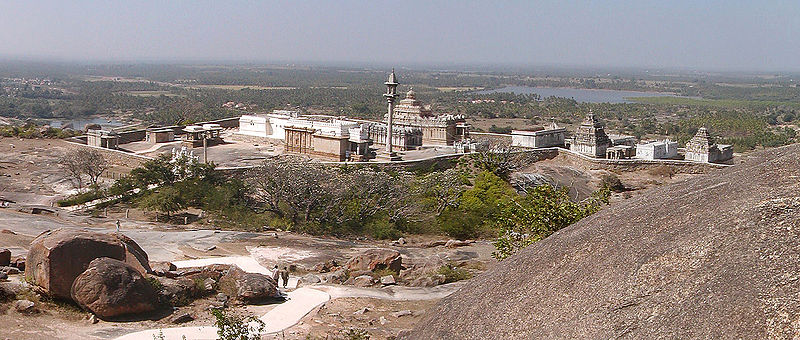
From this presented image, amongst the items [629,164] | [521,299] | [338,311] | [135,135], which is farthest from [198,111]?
[521,299]

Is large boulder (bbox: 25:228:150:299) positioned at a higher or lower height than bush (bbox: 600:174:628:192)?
higher

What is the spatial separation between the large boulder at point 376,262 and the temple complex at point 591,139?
1907cm

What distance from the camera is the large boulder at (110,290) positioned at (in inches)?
424

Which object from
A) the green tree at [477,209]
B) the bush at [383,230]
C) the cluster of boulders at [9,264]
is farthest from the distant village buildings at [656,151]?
the cluster of boulders at [9,264]

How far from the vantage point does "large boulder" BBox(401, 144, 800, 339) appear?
3.79 m

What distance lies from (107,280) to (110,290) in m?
0.16

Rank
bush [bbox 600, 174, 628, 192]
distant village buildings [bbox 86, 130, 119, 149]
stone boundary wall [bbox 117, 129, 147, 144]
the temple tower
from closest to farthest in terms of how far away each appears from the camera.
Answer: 1. bush [bbox 600, 174, 628, 192]
2. the temple tower
3. distant village buildings [bbox 86, 130, 119, 149]
4. stone boundary wall [bbox 117, 129, 147, 144]

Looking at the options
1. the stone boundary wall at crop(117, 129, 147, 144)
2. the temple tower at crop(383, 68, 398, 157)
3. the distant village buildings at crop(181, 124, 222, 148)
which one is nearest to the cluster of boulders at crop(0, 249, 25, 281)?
the temple tower at crop(383, 68, 398, 157)

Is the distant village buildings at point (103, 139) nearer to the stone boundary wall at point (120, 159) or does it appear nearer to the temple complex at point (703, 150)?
the stone boundary wall at point (120, 159)

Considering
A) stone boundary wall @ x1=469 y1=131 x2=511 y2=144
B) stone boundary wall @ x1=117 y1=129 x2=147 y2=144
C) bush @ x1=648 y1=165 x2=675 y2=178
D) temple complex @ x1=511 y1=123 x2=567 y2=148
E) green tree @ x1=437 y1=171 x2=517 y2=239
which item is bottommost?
green tree @ x1=437 y1=171 x2=517 y2=239

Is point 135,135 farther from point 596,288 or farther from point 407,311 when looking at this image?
point 596,288

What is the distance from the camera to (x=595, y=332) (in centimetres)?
423

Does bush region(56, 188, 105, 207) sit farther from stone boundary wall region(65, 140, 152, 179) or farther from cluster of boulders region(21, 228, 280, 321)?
cluster of boulders region(21, 228, 280, 321)

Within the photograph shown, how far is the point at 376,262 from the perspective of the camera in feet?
48.5
